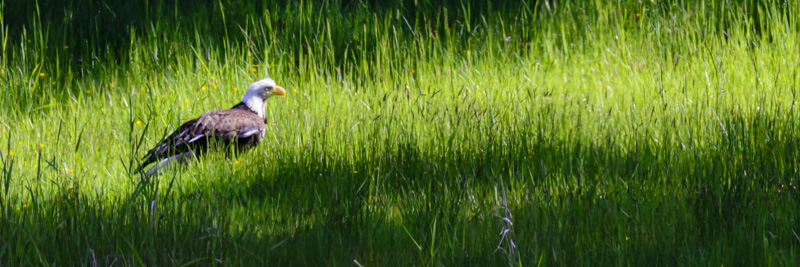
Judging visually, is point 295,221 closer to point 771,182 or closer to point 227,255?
point 227,255

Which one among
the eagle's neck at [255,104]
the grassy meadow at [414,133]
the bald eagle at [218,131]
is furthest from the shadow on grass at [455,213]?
the eagle's neck at [255,104]

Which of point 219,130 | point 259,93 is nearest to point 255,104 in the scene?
point 259,93

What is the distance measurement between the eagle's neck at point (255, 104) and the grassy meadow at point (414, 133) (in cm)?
20

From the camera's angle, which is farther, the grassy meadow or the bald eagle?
the bald eagle

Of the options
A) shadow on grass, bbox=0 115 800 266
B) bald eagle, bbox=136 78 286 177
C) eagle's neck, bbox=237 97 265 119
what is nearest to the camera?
shadow on grass, bbox=0 115 800 266

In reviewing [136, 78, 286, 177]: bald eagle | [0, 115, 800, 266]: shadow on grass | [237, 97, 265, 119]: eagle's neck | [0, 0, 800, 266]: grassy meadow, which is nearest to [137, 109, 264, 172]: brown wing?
[136, 78, 286, 177]: bald eagle

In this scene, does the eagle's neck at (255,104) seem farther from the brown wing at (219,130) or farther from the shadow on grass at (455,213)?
the shadow on grass at (455,213)

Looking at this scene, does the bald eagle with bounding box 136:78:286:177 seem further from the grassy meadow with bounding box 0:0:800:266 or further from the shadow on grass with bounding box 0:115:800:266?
the shadow on grass with bounding box 0:115:800:266

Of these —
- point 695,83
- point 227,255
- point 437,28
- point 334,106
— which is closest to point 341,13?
point 437,28

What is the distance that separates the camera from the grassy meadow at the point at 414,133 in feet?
9.68

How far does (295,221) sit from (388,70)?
3.07m

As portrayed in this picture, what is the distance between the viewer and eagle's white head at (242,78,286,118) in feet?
18.0

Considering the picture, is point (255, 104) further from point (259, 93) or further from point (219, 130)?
point (219, 130)

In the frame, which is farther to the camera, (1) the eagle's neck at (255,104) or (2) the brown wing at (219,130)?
(1) the eagle's neck at (255,104)
